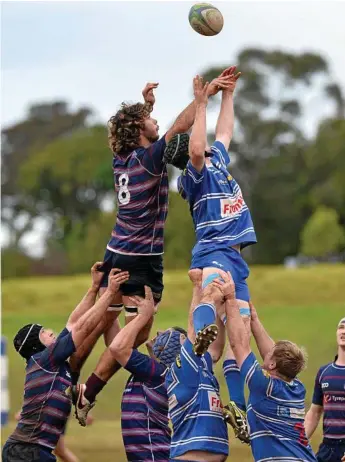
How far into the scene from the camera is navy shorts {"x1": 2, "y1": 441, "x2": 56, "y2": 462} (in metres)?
11.5

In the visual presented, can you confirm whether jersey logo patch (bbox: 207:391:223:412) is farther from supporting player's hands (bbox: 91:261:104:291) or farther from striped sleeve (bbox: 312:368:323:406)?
striped sleeve (bbox: 312:368:323:406)

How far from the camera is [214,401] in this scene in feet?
34.4

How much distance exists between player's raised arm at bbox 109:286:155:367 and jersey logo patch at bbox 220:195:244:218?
1.20m

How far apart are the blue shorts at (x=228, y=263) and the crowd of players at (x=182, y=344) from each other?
1 centimetres

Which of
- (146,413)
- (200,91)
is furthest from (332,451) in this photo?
(200,91)

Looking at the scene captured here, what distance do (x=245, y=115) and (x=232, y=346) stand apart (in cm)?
6712

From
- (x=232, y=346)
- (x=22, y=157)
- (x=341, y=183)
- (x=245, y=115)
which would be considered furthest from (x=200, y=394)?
(x=22, y=157)

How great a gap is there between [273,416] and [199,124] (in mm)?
2577

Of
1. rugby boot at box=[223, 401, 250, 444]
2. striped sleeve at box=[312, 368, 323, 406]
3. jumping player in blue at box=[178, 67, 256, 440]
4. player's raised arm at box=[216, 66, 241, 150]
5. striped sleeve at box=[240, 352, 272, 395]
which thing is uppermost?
player's raised arm at box=[216, 66, 241, 150]

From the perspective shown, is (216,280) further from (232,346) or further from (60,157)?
(60,157)

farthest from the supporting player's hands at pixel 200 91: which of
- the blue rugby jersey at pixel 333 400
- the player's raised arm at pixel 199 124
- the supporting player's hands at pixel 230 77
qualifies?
the blue rugby jersey at pixel 333 400

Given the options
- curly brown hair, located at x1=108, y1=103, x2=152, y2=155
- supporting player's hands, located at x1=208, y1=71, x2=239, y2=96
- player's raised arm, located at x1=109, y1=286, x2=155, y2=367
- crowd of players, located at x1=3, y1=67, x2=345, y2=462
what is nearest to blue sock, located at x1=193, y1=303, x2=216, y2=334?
crowd of players, located at x1=3, y1=67, x2=345, y2=462

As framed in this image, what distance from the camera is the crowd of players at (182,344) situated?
405 inches

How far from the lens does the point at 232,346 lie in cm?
1049
